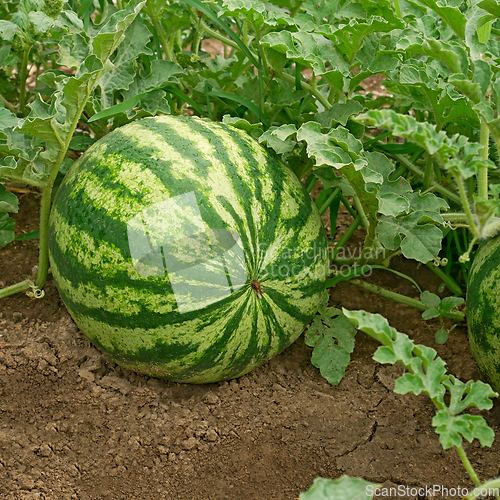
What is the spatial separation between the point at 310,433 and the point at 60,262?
1098 millimetres

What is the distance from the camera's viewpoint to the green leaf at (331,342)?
2.23 m

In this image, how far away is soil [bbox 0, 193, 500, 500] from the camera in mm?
1907

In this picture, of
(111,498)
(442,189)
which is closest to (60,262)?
(111,498)

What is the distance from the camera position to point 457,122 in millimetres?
2379

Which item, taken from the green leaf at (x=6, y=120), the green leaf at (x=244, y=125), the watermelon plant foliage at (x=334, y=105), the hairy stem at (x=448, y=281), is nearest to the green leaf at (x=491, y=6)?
the watermelon plant foliage at (x=334, y=105)

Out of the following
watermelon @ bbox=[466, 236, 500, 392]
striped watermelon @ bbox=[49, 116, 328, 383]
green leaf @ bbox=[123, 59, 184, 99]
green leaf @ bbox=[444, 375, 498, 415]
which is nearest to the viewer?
green leaf @ bbox=[444, 375, 498, 415]

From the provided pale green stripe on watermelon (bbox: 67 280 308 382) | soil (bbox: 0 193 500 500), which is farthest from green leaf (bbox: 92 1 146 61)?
soil (bbox: 0 193 500 500)

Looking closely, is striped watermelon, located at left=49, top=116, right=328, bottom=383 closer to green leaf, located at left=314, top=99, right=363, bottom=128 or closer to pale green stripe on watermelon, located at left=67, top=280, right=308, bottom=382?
pale green stripe on watermelon, located at left=67, top=280, right=308, bottom=382

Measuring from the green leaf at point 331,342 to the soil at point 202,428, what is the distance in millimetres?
75

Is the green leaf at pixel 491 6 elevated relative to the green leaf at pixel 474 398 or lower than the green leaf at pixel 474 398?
elevated

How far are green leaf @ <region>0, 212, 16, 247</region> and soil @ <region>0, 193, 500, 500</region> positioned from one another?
0.32 metres

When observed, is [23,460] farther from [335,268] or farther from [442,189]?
[442,189]

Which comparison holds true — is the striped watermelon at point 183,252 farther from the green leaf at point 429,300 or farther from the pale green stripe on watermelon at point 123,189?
the green leaf at point 429,300

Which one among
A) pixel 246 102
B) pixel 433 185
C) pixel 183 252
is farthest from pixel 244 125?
pixel 433 185
